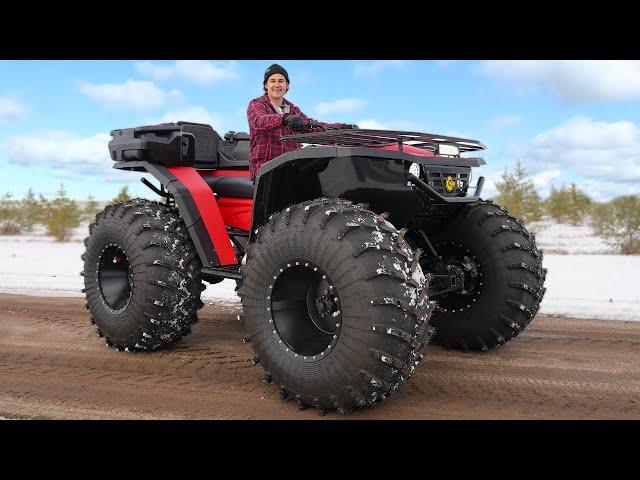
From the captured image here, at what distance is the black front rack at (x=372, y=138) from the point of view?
3.70m

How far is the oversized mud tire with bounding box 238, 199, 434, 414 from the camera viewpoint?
10.5ft

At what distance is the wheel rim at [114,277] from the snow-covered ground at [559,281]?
2.52 m

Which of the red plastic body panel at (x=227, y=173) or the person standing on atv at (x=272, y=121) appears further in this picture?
the red plastic body panel at (x=227, y=173)

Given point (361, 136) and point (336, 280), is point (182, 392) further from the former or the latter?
point (361, 136)

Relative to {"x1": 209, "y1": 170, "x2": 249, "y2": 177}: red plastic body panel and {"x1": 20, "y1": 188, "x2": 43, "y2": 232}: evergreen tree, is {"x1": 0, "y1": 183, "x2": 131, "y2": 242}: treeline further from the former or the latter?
{"x1": 209, "y1": 170, "x2": 249, "y2": 177}: red plastic body panel

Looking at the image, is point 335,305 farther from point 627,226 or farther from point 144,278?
point 627,226

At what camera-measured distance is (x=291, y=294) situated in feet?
12.5

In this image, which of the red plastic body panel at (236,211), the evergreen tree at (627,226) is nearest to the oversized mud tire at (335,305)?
the red plastic body panel at (236,211)

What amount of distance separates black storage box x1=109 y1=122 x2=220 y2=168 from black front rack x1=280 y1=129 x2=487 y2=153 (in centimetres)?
166

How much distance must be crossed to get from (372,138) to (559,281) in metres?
7.28

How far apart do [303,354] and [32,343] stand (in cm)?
330

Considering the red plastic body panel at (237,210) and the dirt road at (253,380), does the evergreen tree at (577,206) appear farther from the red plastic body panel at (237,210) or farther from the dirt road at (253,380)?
the red plastic body panel at (237,210)

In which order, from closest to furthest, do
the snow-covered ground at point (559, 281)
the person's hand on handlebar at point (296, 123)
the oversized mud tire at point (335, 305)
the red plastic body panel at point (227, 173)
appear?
the oversized mud tire at point (335, 305) < the person's hand on handlebar at point (296, 123) < the red plastic body panel at point (227, 173) < the snow-covered ground at point (559, 281)

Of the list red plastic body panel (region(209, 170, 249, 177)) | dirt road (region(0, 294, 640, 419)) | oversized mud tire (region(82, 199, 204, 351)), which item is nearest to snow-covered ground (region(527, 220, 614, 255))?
dirt road (region(0, 294, 640, 419))
